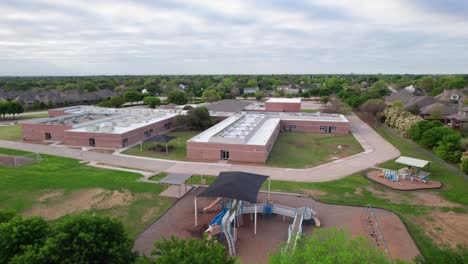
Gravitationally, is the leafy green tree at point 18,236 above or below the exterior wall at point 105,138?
above

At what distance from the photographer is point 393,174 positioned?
30.8 metres

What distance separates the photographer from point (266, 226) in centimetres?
2186

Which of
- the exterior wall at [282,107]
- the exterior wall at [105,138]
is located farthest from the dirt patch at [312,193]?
the exterior wall at [282,107]

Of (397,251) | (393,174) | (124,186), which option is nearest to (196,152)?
(124,186)

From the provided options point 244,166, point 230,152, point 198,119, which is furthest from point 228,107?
point 244,166

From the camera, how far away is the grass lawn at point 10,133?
4896cm

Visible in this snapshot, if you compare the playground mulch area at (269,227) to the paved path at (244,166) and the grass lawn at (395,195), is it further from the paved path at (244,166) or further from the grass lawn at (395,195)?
the paved path at (244,166)

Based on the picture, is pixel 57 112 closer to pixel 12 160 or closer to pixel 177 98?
pixel 12 160

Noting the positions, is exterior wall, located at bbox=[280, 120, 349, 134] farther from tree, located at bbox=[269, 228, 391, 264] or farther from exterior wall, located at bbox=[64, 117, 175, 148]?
tree, located at bbox=[269, 228, 391, 264]

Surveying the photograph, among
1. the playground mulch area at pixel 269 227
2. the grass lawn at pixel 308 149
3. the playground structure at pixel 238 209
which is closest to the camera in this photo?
the playground mulch area at pixel 269 227

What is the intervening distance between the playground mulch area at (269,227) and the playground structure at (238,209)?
526 millimetres

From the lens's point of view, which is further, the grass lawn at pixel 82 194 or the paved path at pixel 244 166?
the paved path at pixel 244 166

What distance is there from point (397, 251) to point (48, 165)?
35906 mm

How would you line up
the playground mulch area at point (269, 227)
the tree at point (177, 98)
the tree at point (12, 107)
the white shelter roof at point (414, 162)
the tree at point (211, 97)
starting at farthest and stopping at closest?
1. the tree at point (211, 97)
2. the tree at point (177, 98)
3. the tree at point (12, 107)
4. the white shelter roof at point (414, 162)
5. the playground mulch area at point (269, 227)
